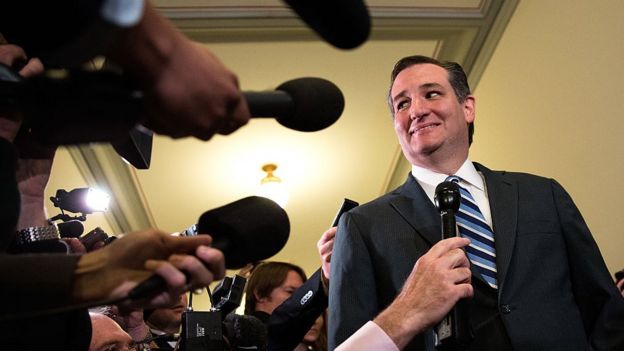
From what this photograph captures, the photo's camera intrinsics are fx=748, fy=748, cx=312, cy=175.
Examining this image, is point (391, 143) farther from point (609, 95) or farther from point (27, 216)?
point (27, 216)

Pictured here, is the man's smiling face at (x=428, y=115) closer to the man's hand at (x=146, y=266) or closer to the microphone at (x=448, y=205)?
the microphone at (x=448, y=205)

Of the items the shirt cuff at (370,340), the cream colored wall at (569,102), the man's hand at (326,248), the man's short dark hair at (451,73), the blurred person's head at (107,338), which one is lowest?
the blurred person's head at (107,338)

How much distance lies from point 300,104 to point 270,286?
2.30 meters

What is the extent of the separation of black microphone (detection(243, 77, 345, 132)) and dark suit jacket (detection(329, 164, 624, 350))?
31.3 inches

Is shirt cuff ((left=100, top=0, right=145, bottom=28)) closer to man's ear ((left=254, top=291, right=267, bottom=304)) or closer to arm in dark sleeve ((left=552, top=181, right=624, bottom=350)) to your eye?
arm in dark sleeve ((left=552, top=181, right=624, bottom=350))

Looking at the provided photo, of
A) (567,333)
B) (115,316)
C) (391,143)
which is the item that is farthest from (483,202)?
(391,143)

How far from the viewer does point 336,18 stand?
72 cm

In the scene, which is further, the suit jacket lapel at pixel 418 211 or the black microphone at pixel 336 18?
the suit jacket lapel at pixel 418 211

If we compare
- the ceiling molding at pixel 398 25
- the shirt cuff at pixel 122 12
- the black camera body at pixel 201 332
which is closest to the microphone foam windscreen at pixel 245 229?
the shirt cuff at pixel 122 12

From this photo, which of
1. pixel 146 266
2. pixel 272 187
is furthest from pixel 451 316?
pixel 272 187

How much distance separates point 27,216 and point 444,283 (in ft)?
2.58

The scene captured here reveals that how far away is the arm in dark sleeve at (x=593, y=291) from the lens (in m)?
1.60

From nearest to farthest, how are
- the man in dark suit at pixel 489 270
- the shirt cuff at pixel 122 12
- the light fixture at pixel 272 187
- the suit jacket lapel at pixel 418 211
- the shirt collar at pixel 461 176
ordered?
the shirt cuff at pixel 122 12, the man in dark suit at pixel 489 270, the suit jacket lapel at pixel 418 211, the shirt collar at pixel 461 176, the light fixture at pixel 272 187

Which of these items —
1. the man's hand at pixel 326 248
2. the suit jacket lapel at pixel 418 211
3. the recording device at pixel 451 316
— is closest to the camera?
the recording device at pixel 451 316
